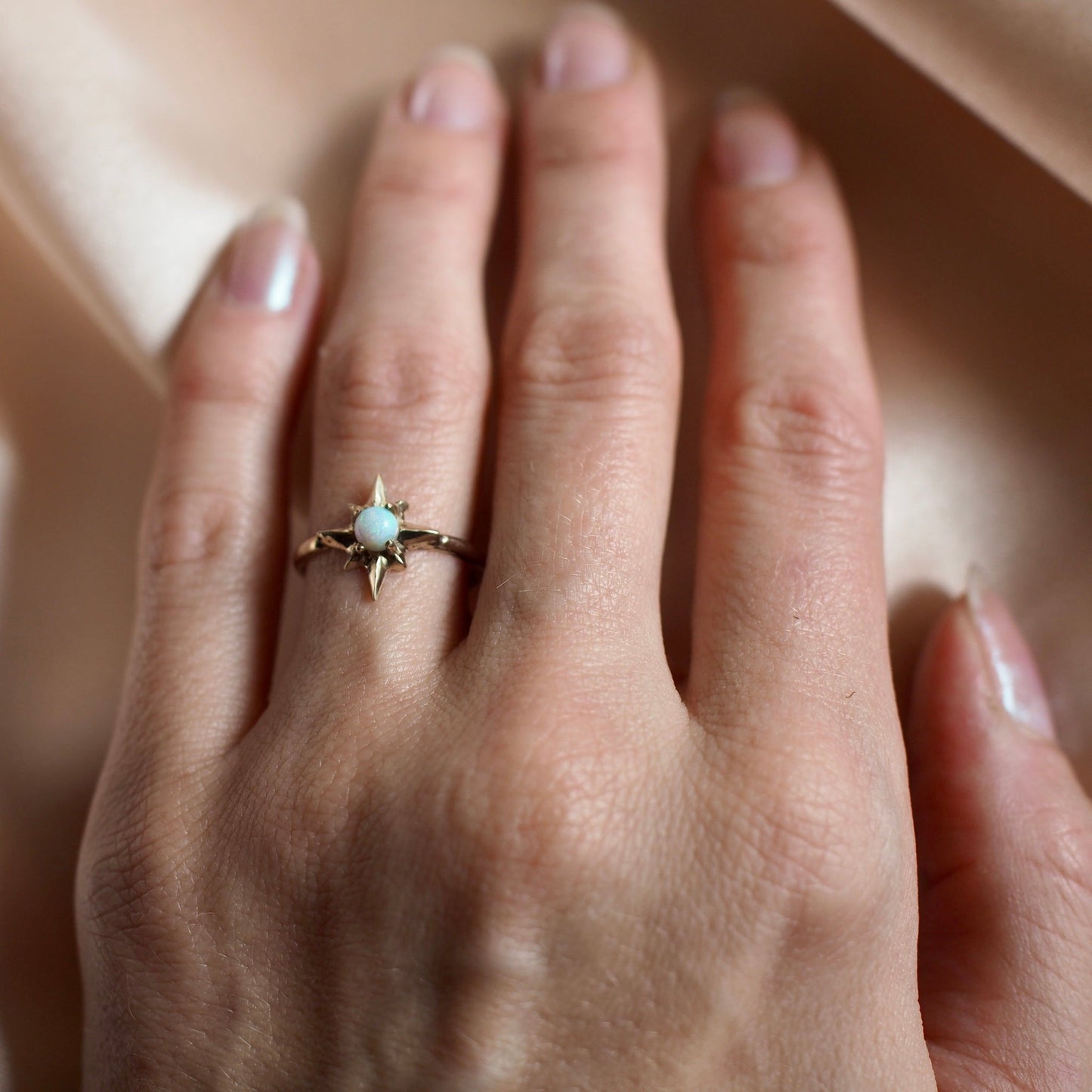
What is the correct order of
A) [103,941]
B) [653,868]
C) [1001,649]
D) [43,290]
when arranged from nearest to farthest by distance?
[653,868], [103,941], [1001,649], [43,290]

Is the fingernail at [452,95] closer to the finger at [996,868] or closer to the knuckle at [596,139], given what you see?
the knuckle at [596,139]

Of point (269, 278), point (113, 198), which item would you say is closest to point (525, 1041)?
point (269, 278)

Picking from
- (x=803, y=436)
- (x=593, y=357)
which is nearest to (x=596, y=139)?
(x=593, y=357)

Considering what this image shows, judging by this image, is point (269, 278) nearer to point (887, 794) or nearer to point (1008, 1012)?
point (887, 794)

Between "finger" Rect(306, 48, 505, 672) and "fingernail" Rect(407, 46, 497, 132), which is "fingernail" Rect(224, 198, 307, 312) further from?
"fingernail" Rect(407, 46, 497, 132)

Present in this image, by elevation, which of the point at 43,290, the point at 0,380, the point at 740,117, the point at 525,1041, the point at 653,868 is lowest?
the point at 525,1041
